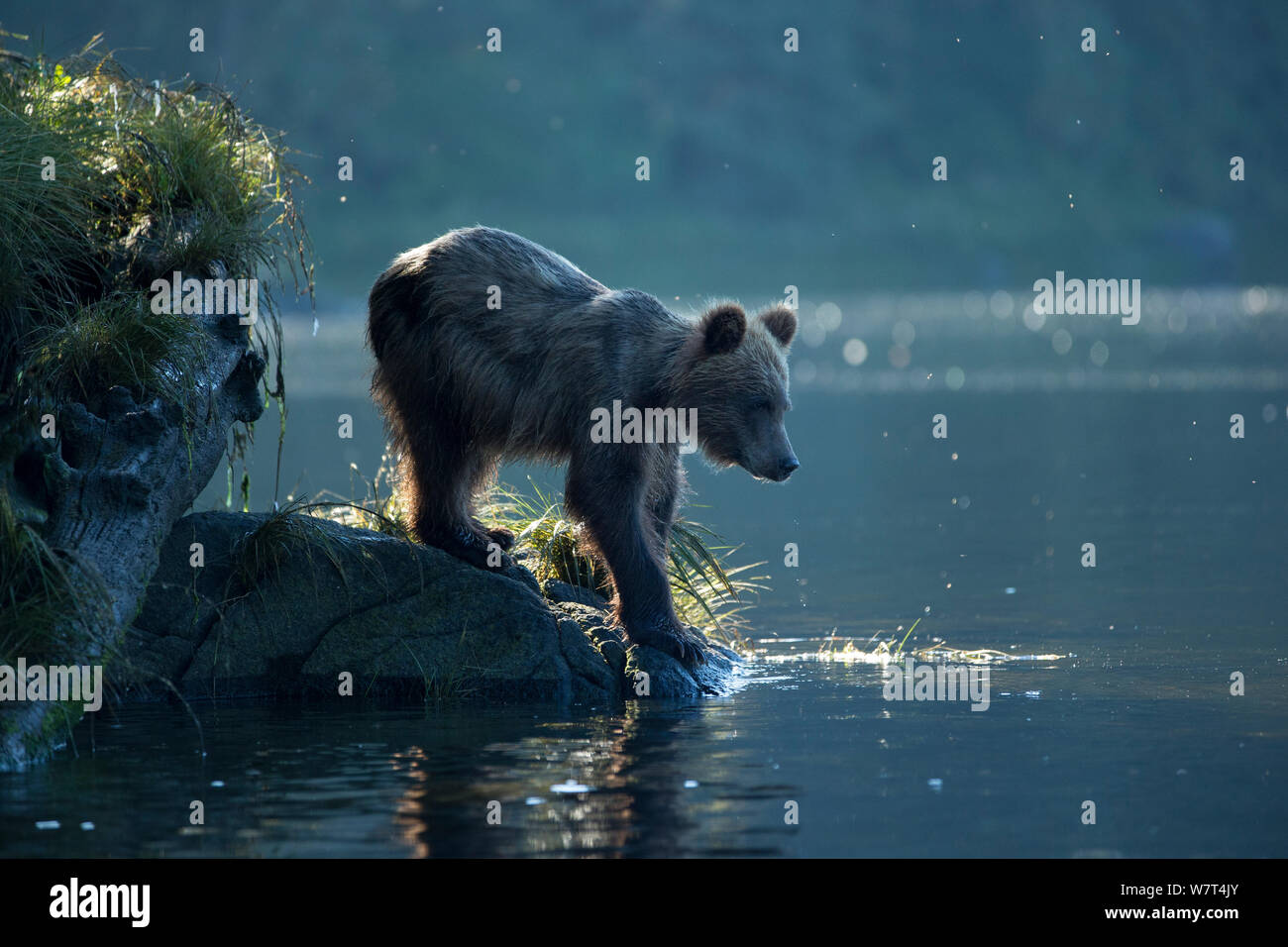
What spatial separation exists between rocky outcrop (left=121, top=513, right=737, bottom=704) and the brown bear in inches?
20.2

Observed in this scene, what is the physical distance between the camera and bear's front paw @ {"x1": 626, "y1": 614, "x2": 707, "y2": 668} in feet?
37.1

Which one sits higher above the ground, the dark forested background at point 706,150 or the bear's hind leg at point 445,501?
the dark forested background at point 706,150

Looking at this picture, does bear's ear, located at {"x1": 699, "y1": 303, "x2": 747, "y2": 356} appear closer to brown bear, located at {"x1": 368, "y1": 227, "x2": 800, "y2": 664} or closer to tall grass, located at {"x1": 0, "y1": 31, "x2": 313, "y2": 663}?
brown bear, located at {"x1": 368, "y1": 227, "x2": 800, "y2": 664}

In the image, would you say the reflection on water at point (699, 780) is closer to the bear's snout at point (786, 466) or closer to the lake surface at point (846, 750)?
the lake surface at point (846, 750)

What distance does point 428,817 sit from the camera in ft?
26.4

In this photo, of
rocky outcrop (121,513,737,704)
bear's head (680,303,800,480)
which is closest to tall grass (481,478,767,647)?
rocky outcrop (121,513,737,704)

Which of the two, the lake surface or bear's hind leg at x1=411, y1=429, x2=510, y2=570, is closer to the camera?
the lake surface

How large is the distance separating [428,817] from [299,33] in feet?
606

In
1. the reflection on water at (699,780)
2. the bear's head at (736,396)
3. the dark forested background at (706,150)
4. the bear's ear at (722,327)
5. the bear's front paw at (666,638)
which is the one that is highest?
Answer: the dark forested background at (706,150)

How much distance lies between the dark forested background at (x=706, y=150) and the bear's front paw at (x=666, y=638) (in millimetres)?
131045

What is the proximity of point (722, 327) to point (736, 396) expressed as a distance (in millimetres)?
475

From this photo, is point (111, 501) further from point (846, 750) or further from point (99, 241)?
point (846, 750)

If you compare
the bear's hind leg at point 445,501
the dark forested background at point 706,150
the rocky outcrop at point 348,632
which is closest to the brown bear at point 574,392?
the bear's hind leg at point 445,501

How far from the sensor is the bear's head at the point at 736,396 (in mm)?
11406
